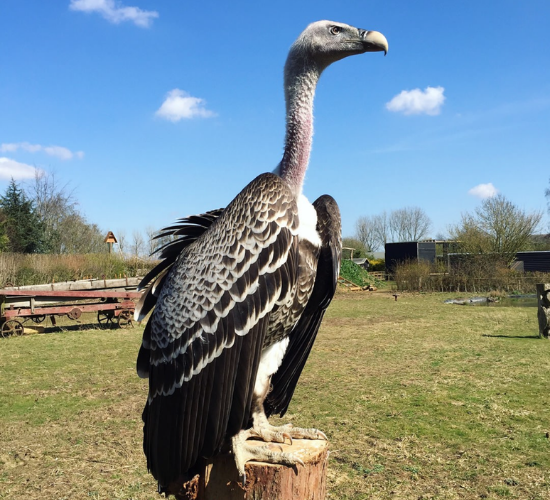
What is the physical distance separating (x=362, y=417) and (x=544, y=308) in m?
8.77

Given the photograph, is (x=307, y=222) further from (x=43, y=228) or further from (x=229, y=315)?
(x=43, y=228)

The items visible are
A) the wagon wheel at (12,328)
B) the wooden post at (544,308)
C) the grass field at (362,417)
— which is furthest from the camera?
the wagon wheel at (12,328)

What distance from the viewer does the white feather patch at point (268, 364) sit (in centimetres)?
300

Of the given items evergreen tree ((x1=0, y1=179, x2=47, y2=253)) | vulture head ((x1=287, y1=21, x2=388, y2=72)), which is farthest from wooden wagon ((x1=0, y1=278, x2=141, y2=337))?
vulture head ((x1=287, y1=21, x2=388, y2=72))

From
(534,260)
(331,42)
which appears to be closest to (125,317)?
(331,42)

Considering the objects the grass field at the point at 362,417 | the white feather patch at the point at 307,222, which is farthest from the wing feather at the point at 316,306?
the grass field at the point at 362,417

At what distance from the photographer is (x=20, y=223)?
27.1m

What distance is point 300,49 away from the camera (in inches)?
118

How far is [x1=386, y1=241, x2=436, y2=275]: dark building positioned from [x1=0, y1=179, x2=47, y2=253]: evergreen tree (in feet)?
90.7

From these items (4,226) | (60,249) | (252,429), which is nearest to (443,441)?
(252,429)

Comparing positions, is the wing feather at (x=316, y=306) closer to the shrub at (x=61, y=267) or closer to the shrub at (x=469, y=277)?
the shrub at (x=61, y=267)

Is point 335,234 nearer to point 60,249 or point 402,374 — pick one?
point 402,374

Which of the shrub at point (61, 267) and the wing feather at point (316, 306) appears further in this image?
the shrub at point (61, 267)

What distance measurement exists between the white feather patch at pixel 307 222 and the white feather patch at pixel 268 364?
64 centimetres
